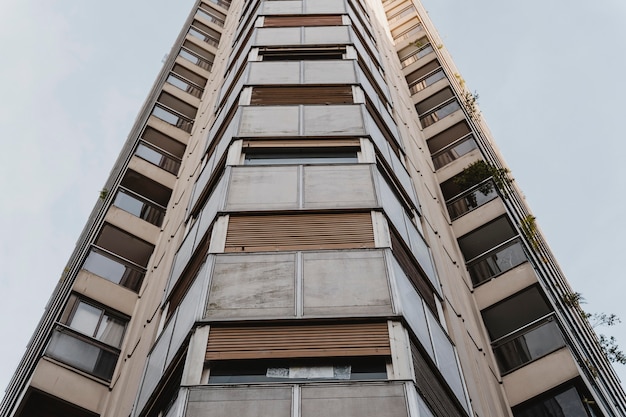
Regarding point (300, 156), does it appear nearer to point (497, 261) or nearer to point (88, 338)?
point (88, 338)

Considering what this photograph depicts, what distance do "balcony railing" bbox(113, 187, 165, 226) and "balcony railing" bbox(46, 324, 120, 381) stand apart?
4.40m

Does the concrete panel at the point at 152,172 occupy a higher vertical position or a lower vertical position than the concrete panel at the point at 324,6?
lower

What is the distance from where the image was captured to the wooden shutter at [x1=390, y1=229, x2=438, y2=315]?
10055mm

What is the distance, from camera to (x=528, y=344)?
12.6m

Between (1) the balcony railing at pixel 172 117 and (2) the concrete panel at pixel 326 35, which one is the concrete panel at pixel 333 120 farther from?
(1) the balcony railing at pixel 172 117

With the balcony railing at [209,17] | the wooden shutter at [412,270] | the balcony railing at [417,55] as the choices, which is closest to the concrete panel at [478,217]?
the wooden shutter at [412,270]

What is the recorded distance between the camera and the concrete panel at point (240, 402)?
701 cm

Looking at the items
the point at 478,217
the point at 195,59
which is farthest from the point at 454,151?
the point at 195,59

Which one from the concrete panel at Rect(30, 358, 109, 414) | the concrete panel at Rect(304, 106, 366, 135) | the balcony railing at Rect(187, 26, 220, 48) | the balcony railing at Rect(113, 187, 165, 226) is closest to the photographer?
the concrete panel at Rect(30, 358, 109, 414)

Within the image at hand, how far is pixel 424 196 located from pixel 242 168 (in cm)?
530

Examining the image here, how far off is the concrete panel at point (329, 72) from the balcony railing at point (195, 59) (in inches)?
413

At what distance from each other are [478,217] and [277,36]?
23.8 feet

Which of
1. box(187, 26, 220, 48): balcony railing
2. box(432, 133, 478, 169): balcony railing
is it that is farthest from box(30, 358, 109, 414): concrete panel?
box(187, 26, 220, 48): balcony railing

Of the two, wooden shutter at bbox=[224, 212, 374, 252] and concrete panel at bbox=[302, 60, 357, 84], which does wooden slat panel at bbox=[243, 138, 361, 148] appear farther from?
concrete panel at bbox=[302, 60, 357, 84]
